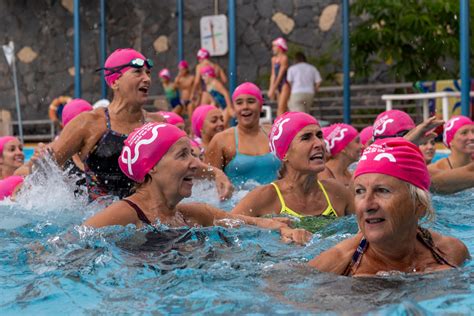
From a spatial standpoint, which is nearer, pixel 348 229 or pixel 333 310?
pixel 333 310

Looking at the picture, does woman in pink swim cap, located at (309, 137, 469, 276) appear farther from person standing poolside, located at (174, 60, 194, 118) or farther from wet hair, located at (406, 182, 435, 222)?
person standing poolside, located at (174, 60, 194, 118)

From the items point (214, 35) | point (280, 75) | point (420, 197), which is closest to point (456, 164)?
point (420, 197)

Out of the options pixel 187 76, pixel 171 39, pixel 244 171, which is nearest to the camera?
pixel 244 171

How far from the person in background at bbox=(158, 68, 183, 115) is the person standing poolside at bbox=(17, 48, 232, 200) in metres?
13.5

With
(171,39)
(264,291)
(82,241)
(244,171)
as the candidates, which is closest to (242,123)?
(244,171)

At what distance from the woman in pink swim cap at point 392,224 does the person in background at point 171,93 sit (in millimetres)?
16162

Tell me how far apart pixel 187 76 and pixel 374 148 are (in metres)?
16.0

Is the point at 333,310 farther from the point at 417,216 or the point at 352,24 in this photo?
the point at 352,24

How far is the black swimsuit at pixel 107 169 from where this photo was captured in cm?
672

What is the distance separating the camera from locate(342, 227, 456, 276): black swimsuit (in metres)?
4.35

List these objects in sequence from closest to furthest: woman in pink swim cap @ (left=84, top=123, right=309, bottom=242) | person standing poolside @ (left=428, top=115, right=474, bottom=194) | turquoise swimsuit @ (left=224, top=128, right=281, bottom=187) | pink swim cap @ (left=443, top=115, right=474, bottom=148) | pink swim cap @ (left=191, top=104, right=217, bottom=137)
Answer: woman in pink swim cap @ (left=84, top=123, right=309, bottom=242) → person standing poolside @ (left=428, top=115, right=474, bottom=194) → pink swim cap @ (left=443, top=115, right=474, bottom=148) → turquoise swimsuit @ (left=224, top=128, right=281, bottom=187) → pink swim cap @ (left=191, top=104, right=217, bottom=137)

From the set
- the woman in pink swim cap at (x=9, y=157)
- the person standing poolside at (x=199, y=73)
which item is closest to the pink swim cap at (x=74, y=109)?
the woman in pink swim cap at (x=9, y=157)

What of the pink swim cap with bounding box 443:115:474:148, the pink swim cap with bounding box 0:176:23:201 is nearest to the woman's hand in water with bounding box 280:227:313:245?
the pink swim cap with bounding box 0:176:23:201

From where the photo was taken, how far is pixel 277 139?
255 inches
